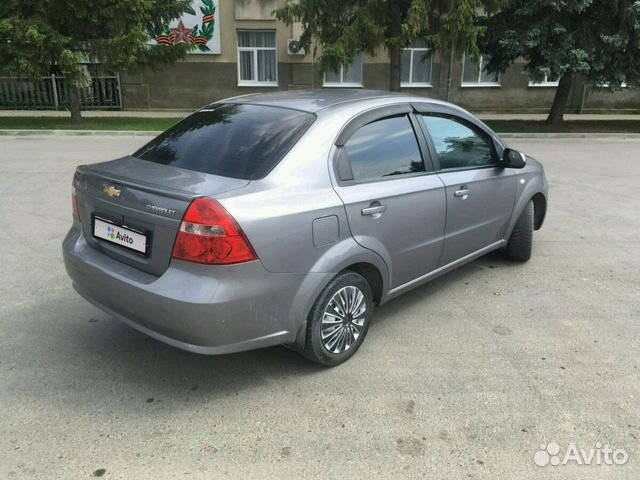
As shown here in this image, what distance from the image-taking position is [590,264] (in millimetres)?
5352

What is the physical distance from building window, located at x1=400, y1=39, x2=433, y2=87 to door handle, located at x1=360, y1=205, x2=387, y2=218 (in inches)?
816

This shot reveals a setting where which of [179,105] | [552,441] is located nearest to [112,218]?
[552,441]

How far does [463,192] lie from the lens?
4164 millimetres

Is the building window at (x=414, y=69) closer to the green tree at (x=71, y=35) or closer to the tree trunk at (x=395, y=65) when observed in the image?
the tree trunk at (x=395, y=65)

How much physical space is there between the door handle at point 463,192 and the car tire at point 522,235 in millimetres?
1163

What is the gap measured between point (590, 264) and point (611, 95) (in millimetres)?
21522

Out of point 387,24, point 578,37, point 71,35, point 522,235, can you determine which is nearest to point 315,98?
point 522,235

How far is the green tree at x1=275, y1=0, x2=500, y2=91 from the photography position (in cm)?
1520

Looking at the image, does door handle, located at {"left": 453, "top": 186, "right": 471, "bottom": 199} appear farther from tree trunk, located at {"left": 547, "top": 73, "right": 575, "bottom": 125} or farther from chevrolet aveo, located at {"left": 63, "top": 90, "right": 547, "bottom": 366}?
tree trunk, located at {"left": 547, "top": 73, "right": 575, "bottom": 125}

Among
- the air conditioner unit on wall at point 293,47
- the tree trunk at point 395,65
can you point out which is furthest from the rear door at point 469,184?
the air conditioner unit on wall at point 293,47

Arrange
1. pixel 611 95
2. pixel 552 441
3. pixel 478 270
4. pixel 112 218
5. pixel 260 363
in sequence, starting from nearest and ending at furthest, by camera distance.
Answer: pixel 552 441 → pixel 112 218 → pixel 260 363 → pixel 478 270 → pixel 611 95

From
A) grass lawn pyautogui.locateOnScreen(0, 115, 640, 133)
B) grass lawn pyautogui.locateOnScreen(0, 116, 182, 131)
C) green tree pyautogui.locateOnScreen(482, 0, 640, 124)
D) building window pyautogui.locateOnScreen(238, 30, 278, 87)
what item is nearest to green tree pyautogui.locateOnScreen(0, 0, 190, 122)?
grass lawn pyautogui.locateOnScreen(0, 116, 182, 131)

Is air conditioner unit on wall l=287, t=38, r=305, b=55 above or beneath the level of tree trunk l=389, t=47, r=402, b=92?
above

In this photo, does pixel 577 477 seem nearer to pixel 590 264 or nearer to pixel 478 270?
pixel 478 270
